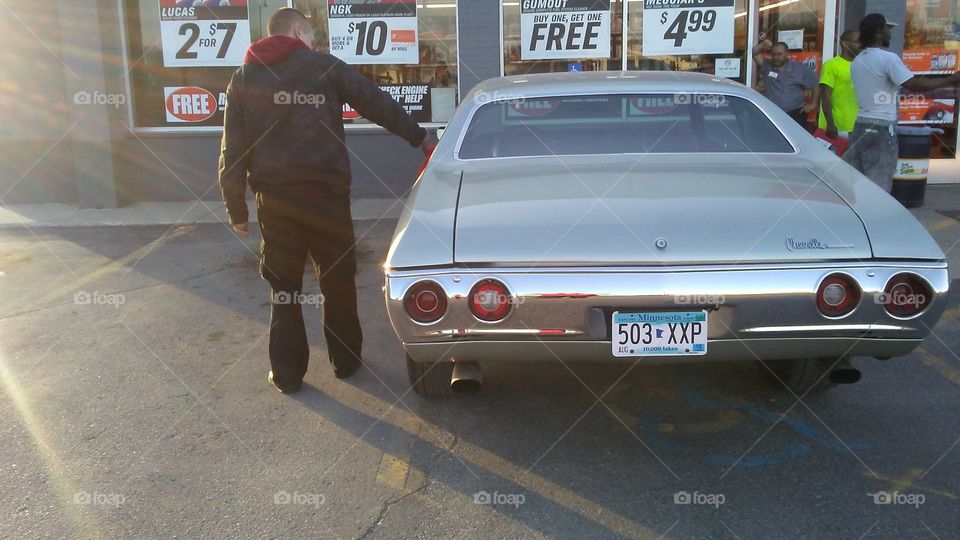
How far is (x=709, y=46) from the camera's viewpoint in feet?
32.3

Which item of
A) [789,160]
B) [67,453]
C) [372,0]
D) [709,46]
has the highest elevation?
[372,0]

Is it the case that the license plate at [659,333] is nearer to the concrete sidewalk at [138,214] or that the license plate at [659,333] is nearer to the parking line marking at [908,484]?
the parking line marking at [908,484]

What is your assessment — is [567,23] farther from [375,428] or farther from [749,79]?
[375,428]

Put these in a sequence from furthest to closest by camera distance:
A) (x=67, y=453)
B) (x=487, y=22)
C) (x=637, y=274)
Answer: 1. (x=487, y=22)
2. (x=67, y=453)
3. (x=637, y=274)

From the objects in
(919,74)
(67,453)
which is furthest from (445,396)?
(919,74)

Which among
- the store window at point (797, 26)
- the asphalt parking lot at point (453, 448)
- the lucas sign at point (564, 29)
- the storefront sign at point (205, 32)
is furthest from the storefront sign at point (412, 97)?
the asphalt parking lot at point (453, 448)

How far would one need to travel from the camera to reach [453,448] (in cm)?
360

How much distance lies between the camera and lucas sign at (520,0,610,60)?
9.74 metres

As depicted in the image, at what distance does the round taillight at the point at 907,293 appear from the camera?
120 inches

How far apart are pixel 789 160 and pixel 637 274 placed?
1.39 meters

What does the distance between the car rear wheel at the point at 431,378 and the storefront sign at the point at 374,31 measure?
6646 mm

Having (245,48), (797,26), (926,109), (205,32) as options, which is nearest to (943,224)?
(926,109)

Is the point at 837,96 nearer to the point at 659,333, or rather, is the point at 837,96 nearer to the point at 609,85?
the point at 609,85

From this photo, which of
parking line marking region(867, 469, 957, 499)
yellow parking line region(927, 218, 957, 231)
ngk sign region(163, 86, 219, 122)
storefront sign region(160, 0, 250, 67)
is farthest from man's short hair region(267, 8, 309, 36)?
ngk sign region(163, 86, 219, 122)
